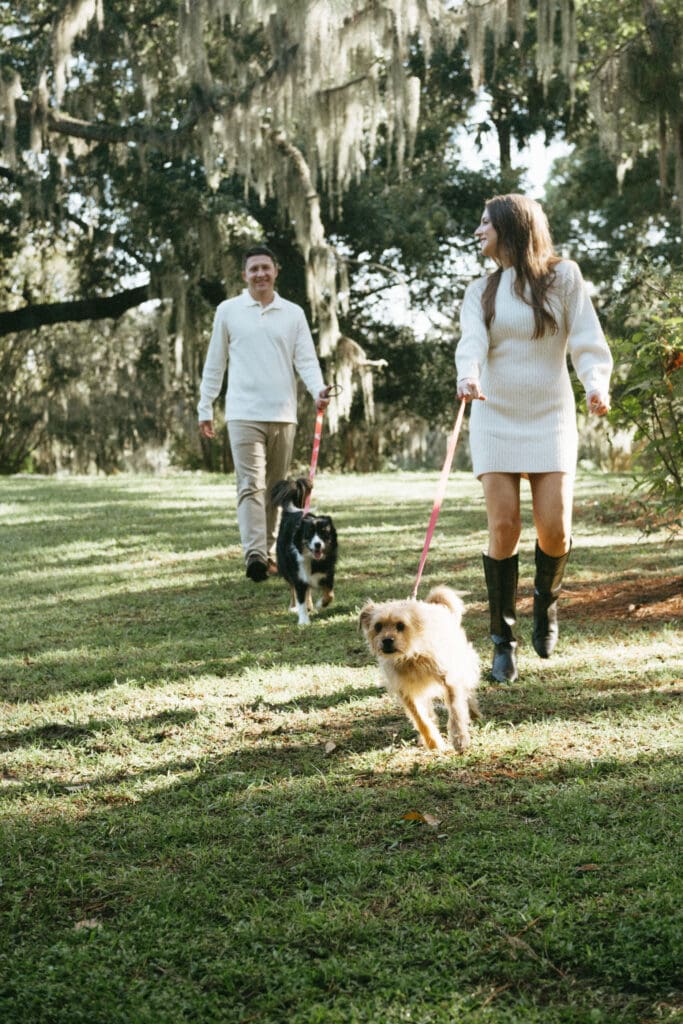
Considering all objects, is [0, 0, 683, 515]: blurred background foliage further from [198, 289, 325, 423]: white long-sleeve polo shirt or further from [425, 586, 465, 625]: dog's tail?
[425, 586, 465, 625]: dog's tail

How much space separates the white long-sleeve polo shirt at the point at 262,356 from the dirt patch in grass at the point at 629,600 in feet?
7.26

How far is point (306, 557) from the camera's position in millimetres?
6121

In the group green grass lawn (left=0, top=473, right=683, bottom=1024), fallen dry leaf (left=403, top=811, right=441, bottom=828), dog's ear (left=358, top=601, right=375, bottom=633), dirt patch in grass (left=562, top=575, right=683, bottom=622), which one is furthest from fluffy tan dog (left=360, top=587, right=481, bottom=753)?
dirt patch in grass (left=562, top=575, right=683, bottom=622)

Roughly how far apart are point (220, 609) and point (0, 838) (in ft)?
11.2

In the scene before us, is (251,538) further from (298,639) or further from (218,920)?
(218,920)

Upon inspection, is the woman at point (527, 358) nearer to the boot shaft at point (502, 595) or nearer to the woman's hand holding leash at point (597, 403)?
the woman's hand holding leash at point (597, 403)

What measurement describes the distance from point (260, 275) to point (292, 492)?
4.83 feet

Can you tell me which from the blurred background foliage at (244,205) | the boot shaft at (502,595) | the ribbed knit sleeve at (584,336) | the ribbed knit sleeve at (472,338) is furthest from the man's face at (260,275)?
the blurred background foliage at (244,205)

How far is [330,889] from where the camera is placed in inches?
105

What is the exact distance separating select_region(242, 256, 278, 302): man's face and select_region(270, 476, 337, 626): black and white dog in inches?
61.4

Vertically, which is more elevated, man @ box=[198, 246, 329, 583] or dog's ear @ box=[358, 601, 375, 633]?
man @ box=[198, 246, 329, 583]

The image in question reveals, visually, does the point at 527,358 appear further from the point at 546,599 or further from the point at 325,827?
the point at 325,827

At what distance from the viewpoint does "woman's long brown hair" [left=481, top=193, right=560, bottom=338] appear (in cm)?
425

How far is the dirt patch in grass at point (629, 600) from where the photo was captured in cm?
567
